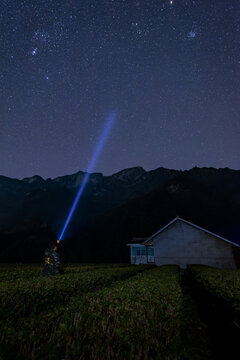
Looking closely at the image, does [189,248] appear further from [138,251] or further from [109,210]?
[109,210]

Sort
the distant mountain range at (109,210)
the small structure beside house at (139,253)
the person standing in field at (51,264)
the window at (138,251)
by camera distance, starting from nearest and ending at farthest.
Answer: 1. the person standing in field at (51,264)
2. the small structure beside house at (139,253)
3. the window at (138,251)
4. the distant mountain range at (109,210)

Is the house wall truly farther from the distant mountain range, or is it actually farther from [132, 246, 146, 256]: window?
the distant mountain range

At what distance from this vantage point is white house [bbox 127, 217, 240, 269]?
63.6ft

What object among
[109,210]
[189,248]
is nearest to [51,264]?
[189,248]

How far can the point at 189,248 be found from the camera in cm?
2070

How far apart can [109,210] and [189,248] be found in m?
71.4

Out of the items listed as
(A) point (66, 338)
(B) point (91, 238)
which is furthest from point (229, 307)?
(B) point (91, 238)

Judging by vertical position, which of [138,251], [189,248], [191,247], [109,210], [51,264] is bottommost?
[51,264]

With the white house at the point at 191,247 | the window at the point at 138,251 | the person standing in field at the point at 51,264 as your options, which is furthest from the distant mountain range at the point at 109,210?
the person standing in field at the point at 51,264

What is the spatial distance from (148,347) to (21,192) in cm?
13770

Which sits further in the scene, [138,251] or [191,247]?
[138,251]

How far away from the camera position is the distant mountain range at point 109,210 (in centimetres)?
5616

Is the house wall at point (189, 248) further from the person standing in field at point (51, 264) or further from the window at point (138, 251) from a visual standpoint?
the person standing in field at point (51, 264)

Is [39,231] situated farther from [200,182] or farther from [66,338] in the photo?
[200,182]
